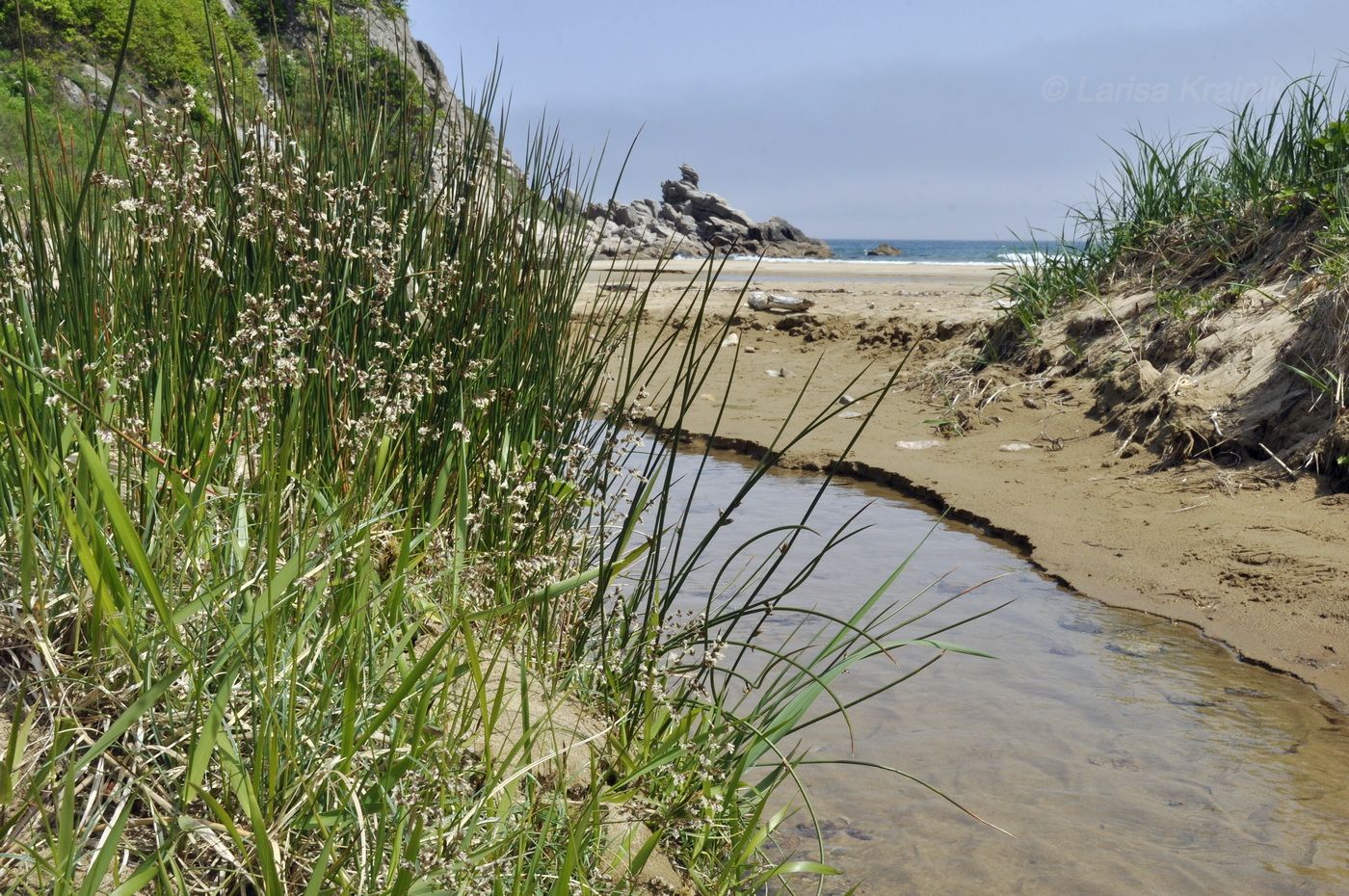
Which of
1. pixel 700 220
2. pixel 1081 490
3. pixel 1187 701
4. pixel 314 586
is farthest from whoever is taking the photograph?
pixel 700 220

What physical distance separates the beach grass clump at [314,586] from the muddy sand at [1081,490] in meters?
0.55

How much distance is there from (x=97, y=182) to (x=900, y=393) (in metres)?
5.94

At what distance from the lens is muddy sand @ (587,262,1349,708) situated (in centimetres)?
325

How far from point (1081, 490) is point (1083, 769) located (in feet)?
8.00

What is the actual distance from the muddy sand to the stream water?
0.23 meters

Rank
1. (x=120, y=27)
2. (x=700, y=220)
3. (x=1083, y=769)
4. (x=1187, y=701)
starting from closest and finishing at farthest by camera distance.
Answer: (x=1083, y=769) < (x=1187, y=701) < (x=120, y=27) < (x=700, y=220)

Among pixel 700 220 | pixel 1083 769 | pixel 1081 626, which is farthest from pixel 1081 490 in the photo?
pixel 700 220

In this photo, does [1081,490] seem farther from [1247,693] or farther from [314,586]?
[314,586]

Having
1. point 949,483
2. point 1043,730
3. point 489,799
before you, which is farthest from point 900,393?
point 489,799

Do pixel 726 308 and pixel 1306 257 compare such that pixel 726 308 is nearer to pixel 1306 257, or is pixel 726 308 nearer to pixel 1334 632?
Result: pixel 1306 257

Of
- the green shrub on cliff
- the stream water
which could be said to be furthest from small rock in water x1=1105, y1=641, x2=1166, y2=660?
the green shrub on cliff

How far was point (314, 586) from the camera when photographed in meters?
1.42

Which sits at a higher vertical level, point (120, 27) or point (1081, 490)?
point (120, 27)

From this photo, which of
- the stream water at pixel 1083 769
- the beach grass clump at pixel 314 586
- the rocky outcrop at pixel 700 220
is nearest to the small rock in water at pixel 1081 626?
the stream water at pixel 1083 769
